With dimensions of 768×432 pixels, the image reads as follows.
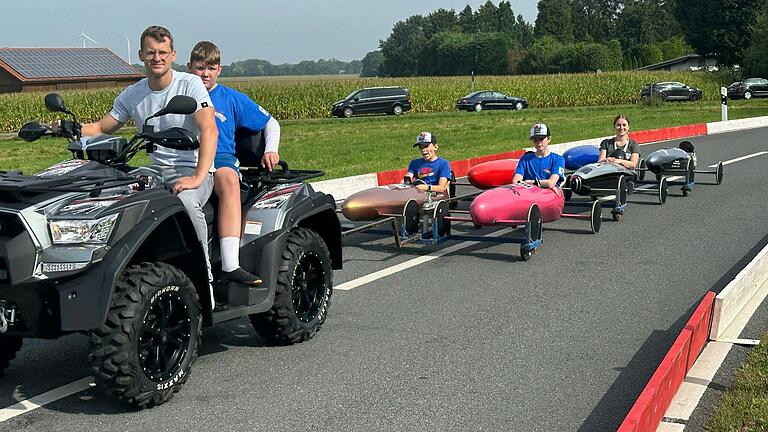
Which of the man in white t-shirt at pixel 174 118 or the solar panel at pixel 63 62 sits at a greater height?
the solar panel at pixel 63 62

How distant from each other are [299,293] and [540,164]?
6319 mm

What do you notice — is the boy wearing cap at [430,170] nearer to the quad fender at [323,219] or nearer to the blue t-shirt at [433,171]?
the blue t-shirt at [433,171]

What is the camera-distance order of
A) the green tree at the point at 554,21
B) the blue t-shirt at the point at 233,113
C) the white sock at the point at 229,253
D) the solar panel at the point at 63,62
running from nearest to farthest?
the white sock at the point at 229,253, the blue t-shirt at the point at 233,113, the solar panel at the point at 63,62, the green tree at the point at 554,21

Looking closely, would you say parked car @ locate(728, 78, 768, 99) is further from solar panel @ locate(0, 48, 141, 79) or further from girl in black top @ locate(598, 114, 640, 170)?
girl in black top @ locate(598, 114, 640, 170)

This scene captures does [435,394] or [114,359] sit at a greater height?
[114,359]

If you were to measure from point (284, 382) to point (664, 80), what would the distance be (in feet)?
216

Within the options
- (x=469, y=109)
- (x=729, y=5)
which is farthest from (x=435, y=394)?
(x=729, y=5)

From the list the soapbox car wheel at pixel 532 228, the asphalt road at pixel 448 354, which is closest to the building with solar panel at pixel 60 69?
the soapbox car wheel at pixel 532 228

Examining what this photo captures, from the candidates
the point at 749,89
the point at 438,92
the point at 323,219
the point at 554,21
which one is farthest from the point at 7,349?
the point at 554,21

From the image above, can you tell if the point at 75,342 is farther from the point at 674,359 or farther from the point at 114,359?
the point at 674,359

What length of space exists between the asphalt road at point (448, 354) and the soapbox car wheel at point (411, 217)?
1.17ft

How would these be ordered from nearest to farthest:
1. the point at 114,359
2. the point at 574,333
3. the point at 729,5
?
the point at 114,359 < the point at 574,333 < the point at 729,5

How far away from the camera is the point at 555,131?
35.6 m

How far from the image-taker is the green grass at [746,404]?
5242mm
